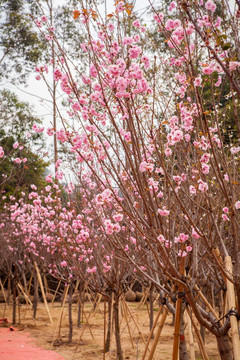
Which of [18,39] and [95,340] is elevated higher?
[18,39]

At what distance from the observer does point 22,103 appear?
16438mm

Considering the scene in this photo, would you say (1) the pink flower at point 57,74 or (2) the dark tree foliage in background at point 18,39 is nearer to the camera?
(1) the pink flower at point 57,74

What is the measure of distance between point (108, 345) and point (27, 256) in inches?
189

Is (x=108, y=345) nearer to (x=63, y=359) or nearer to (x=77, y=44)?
(x=63, y=359)

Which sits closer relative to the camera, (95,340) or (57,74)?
(57,74)

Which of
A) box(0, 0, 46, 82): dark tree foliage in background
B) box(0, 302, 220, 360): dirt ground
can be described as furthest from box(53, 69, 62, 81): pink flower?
box(0, 0, 46, 82): dark tree foliage in background

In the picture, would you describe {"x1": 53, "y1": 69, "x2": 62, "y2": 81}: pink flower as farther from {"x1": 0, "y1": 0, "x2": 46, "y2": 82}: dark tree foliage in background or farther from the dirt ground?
{"x1": 0, "y1": 0, "x2": 46, "y2": 82}: dark tree foliage in background

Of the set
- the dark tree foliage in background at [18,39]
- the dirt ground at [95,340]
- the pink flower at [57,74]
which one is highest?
the dark tree foliage in background at [18,39]

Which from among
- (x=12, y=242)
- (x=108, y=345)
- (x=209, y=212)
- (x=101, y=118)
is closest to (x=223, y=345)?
(x=209, y=212)

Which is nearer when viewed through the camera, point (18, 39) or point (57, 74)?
point (57, 74)

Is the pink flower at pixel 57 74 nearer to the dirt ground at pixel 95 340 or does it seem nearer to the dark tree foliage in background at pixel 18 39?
the dirt ground at pixel 95 340

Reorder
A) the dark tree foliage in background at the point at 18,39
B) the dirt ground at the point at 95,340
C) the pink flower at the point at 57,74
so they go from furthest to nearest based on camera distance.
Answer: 1. the dark tree foliage in background at the point at 18,39
2. the dirt ground at the point at 95,340
3. the pink flower at the point at 57,74

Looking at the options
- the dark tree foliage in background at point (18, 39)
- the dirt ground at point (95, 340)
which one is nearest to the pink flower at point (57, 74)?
the dirt ground at point (95, 340)

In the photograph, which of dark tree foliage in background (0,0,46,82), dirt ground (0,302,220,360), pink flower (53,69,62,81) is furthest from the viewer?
Result: dark tree foliage in background (0,0,46,82)
